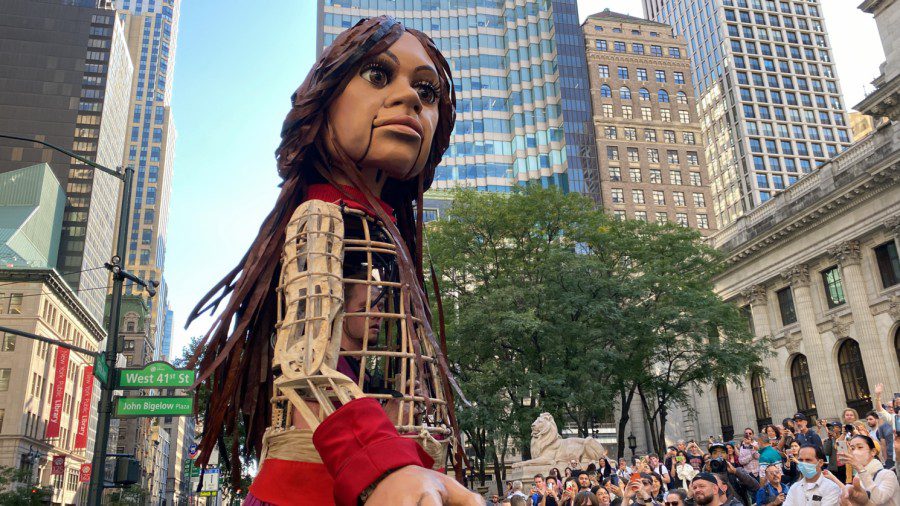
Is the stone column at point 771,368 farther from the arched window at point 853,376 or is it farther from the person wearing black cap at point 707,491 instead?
the person wearing black cap at point 707,491

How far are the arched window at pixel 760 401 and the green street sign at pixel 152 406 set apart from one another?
1501 inches

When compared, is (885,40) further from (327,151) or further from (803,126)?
(803,126)

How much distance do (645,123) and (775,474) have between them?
74.0 meters

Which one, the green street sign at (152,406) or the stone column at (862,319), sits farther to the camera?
the stone column at (862,319)

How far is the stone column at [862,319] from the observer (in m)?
32.5

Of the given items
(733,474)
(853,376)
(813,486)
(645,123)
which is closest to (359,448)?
(813,486)

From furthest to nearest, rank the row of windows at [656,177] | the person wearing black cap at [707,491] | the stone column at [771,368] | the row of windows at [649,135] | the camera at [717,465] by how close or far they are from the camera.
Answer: the row of windows at [649,135] < the row of windows at [656,177] < the stone column at [771,368] < the camera at [717,465] < the person wearing black cap at [707,491]

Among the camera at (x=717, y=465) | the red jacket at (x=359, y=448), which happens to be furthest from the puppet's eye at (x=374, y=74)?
the camera at (x=717, y=465)

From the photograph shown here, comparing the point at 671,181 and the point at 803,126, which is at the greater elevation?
the point at 803,126

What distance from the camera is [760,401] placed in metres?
42.2

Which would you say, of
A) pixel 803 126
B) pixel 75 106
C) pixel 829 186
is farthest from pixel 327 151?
pixel 803 126

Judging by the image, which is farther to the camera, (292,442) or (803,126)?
(803,126)

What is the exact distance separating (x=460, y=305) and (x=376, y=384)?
22.5m

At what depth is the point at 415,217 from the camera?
3758 mm
